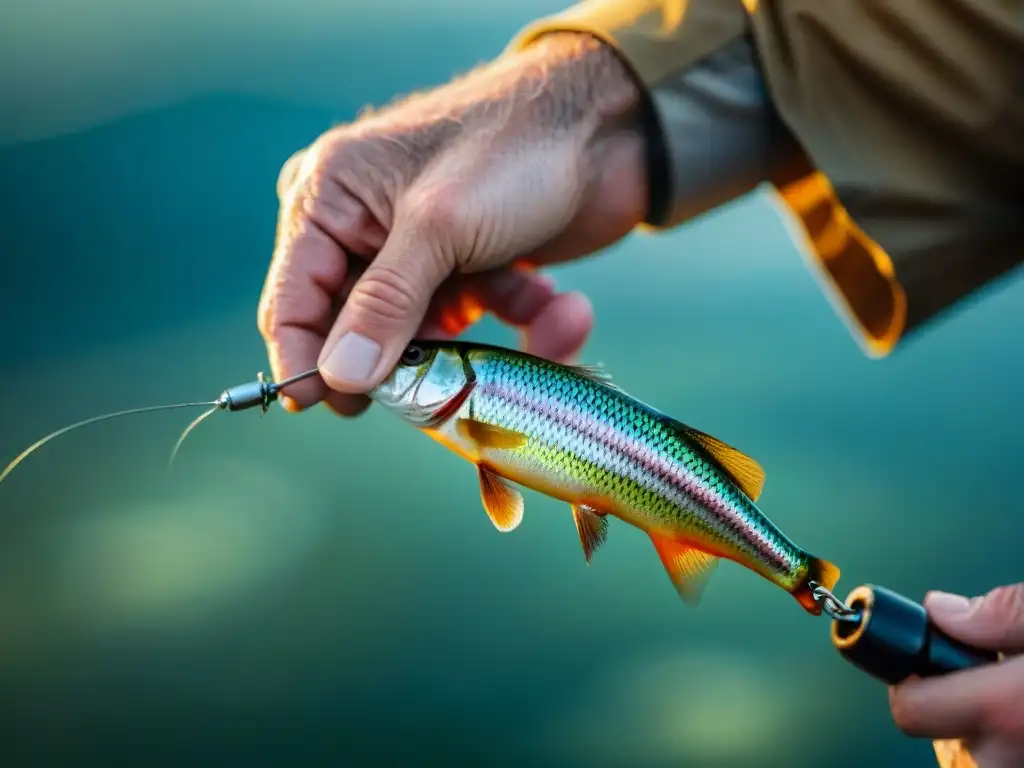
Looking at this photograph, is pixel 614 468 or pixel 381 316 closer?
pixel 614 468

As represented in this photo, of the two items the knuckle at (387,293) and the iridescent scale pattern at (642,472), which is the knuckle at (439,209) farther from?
the iridescent scale pattern at (642,472)

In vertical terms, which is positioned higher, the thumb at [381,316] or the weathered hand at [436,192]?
the weathered hand at [436,192]

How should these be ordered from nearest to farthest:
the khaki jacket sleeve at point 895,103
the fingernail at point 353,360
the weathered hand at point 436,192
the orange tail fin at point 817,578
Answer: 1. the orange tail fin at point 817,578
2. the fingernail at point 353,360
3. the weathered hand at point 436,192
4. the khaki jacket sleeve at point 895,103

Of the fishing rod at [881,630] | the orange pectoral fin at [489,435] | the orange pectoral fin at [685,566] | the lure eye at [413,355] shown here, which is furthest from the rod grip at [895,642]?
the lure eye at [413,355]

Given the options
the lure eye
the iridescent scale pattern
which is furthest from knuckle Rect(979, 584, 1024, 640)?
the lure eye

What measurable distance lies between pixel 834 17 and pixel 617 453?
74cm

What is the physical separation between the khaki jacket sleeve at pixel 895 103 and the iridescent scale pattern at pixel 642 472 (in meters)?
0.58

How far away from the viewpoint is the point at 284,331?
1208 mm

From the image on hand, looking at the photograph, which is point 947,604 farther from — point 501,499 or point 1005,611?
point 501,499

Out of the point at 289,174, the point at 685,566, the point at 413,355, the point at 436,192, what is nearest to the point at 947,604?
the point at 685,566

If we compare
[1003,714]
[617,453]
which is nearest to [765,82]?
[617,453]

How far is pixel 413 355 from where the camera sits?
1.02 meters

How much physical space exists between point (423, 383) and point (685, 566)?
0.33 m

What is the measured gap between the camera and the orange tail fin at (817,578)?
91 centimetres
